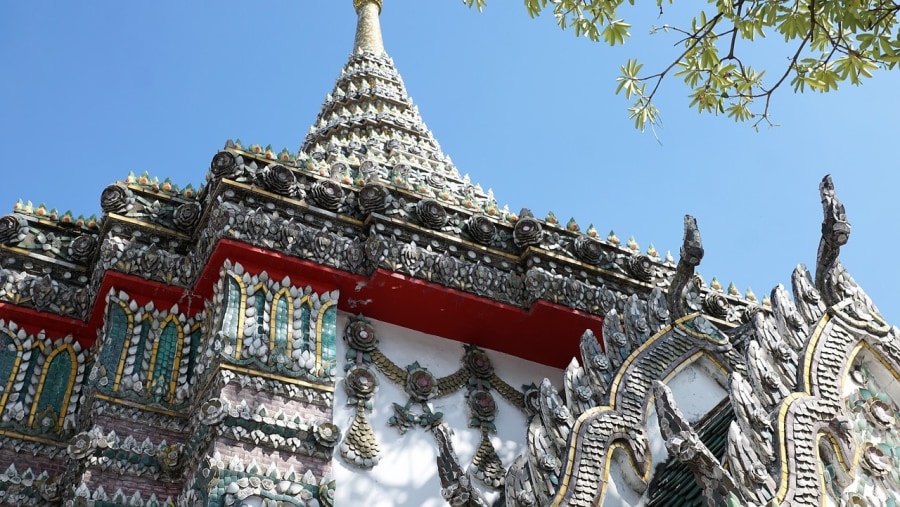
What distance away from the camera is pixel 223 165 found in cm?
1058

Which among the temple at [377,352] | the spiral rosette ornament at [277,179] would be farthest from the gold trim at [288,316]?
the spiral rosette ornament at [277,179]

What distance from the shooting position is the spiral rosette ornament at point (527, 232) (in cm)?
1130

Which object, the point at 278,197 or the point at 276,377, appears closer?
the point at 276,377

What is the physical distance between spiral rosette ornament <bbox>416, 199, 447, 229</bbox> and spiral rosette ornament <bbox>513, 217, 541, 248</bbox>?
74 cm

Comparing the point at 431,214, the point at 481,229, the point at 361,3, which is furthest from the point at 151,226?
the point at 361,3

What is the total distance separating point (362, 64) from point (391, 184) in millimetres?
5699

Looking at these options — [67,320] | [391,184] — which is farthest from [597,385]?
[67,320]

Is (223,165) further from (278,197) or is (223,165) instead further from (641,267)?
(641,267)

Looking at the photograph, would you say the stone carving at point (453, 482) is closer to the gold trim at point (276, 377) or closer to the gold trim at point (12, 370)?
the gold trim at point (276, 377)

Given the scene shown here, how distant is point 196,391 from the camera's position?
9.95m

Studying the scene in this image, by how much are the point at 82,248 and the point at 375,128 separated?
484 cm

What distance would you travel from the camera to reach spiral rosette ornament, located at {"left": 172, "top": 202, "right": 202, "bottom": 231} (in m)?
11.0

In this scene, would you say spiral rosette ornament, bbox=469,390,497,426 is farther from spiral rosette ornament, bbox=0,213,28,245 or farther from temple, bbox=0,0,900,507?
spiral rosette ornament, bbox=0,213,28,245

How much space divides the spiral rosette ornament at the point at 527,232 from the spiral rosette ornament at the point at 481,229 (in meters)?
0.25
